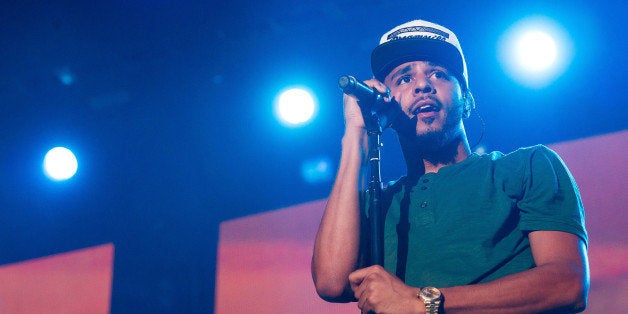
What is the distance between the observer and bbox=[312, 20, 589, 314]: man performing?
1354mm

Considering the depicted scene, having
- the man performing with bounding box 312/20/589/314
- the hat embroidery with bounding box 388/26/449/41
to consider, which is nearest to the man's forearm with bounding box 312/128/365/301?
the man performing with bounding box 312/20/589/314

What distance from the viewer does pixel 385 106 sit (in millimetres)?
Result: 1631

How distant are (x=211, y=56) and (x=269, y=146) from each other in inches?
33.0

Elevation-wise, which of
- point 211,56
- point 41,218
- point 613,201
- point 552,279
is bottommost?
point 552,279

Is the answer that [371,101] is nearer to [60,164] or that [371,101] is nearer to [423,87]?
[423,87]

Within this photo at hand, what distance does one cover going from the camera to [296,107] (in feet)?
10.3

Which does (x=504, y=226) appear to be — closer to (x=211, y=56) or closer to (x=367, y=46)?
(x=367, y=46)

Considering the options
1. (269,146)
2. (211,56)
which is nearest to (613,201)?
(269,146)

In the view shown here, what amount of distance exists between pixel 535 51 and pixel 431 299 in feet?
5.82

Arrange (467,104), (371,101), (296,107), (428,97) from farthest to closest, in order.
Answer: (296,107) < (467,104) < (428,97) < (371,101)

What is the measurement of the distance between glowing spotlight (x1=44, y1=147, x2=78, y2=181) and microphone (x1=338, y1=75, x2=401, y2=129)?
2.73m

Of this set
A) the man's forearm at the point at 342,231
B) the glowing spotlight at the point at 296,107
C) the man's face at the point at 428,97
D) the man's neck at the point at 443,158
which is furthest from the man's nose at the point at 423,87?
the glowing spotlight at the point at 296,107

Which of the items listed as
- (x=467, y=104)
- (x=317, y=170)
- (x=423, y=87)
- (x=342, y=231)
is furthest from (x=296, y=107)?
(x=342, y=231)

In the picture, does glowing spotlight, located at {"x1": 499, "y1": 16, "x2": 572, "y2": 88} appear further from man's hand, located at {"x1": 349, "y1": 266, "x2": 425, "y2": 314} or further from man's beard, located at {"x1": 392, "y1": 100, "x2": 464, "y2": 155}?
man's hand, located at {"x1": 349, "y1": 266, "x2": 425, "y2": 314}
